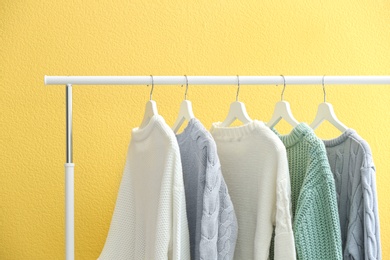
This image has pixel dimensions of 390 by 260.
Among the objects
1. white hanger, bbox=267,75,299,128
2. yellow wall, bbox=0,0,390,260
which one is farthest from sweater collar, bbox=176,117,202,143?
yellow wall, bbox=0,0,390,260

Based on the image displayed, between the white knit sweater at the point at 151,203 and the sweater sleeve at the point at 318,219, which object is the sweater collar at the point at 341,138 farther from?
the white knit sweater at the point at 151,203

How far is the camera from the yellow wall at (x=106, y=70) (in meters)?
2.41

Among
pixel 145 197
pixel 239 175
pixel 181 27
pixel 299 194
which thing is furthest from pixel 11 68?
pixel 299 194

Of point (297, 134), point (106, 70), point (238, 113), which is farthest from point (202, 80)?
point (106, 70)

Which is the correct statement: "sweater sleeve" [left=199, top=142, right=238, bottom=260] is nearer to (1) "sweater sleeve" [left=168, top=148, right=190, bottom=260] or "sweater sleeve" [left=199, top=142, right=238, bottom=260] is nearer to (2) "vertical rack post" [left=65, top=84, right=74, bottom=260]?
(1) "sweater sleeve" [left=168, top=148, right=190, bottom=260]

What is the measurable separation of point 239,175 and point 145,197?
25 centimetres

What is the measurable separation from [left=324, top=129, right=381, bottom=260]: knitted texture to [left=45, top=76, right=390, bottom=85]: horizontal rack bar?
0.19m

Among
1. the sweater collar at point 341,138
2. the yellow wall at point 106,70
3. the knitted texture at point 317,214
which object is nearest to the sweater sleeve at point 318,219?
the knitted texture at point 317,214

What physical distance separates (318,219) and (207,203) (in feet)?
0.87

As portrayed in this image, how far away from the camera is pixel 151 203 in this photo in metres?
1.75

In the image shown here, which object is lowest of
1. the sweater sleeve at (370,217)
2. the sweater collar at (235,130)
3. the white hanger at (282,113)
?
the sweater sleeve at (370,217)

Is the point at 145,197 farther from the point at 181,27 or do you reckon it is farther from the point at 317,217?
the point at 181,27

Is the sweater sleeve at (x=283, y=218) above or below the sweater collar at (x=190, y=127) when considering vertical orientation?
below

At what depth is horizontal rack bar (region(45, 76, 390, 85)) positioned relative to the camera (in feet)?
5.85
